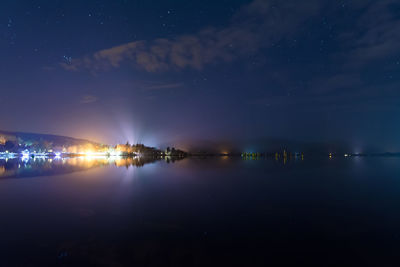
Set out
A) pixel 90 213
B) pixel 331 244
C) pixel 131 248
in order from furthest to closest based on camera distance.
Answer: pixel 90 213 → pixel 331 244 → pixel 131 248

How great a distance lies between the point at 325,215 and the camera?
14.7m

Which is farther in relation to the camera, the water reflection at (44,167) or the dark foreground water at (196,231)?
the water reflection at (44,167)

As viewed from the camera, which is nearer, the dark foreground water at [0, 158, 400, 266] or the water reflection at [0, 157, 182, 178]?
the dark foreground water at [0, 158, 400, 266]

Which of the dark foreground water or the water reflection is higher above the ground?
the water reflection

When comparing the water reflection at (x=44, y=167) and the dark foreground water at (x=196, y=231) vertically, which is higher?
the water reflection at (x=44, y=167)

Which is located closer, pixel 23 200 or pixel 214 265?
pixel 214 265

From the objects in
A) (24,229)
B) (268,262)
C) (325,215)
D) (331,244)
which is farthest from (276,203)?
(24,229)

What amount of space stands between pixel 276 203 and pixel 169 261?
11874mm

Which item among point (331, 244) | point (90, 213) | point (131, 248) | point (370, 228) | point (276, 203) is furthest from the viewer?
point (276, 203)

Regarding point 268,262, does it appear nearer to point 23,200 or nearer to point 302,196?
point 302,196

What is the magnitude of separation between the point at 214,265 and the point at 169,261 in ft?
5.06

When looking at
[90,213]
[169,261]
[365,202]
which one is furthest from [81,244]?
[365,202]

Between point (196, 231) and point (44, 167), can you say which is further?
point (44, 167)

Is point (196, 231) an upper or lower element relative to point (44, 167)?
lower
